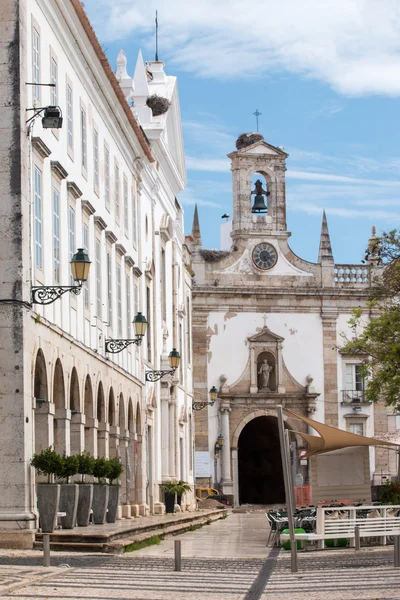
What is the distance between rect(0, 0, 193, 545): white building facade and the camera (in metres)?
20.0

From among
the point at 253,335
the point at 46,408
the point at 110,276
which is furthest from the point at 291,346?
the point at 46,408

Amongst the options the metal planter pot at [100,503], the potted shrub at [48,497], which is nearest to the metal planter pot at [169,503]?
the metal planter pot at [100,503]

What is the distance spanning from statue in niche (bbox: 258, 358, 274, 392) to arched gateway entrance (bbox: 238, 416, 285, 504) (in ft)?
14.9

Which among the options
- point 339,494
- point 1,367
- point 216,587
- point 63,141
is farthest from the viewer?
point 339,494

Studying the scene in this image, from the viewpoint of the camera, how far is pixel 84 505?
893 inches

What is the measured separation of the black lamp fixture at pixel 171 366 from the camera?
3572 centimetres

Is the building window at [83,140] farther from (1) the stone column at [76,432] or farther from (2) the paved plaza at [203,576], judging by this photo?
(2) the paved plaza at [203,576]

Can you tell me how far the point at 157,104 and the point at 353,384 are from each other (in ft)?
69.7

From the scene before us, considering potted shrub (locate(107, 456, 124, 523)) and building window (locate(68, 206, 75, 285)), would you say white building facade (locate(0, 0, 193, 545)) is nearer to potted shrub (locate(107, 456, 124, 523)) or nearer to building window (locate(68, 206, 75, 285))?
building window (locate(68, 206, 75, 285))

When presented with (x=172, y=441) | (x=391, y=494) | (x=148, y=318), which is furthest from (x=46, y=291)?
(x=172, y=441)

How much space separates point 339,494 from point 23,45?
42.5 feet

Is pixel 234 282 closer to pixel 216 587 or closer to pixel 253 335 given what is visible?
pixel 253 335

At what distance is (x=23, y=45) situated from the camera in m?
20.7

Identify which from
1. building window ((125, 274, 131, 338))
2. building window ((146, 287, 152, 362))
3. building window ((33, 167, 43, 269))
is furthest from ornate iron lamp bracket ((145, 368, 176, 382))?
building window ((33, 167, 43, 269))
